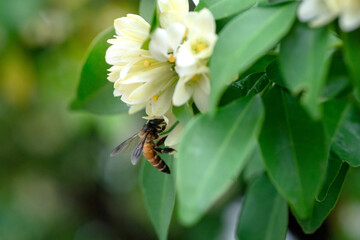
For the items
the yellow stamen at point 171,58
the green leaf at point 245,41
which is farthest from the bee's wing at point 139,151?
the green leaf at point 245,41

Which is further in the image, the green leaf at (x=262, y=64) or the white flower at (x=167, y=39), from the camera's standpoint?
the green leaf at (x=262, y=64)

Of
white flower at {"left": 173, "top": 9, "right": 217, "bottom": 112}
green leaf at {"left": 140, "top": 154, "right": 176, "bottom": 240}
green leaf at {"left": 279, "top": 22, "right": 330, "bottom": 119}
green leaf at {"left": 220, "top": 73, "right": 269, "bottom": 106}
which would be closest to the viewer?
green leaf at {"left": 279, "top": 22, "right": 330, "bottom": 119}

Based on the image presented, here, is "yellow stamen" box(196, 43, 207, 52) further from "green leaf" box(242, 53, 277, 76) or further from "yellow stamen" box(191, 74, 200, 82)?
"green leaf" box(242, 53, 277, 76)

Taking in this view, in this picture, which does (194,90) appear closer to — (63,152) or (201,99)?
(201,99)

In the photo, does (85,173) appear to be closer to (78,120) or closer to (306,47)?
→ (78,120)

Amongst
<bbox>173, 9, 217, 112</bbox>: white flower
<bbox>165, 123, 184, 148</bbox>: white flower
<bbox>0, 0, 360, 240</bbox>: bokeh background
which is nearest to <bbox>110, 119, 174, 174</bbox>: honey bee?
<bbox>165, 123, 184, 148</bbox>: white flower

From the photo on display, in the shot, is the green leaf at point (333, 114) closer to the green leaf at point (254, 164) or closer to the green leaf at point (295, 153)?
the green leaf at point (295, 153)
